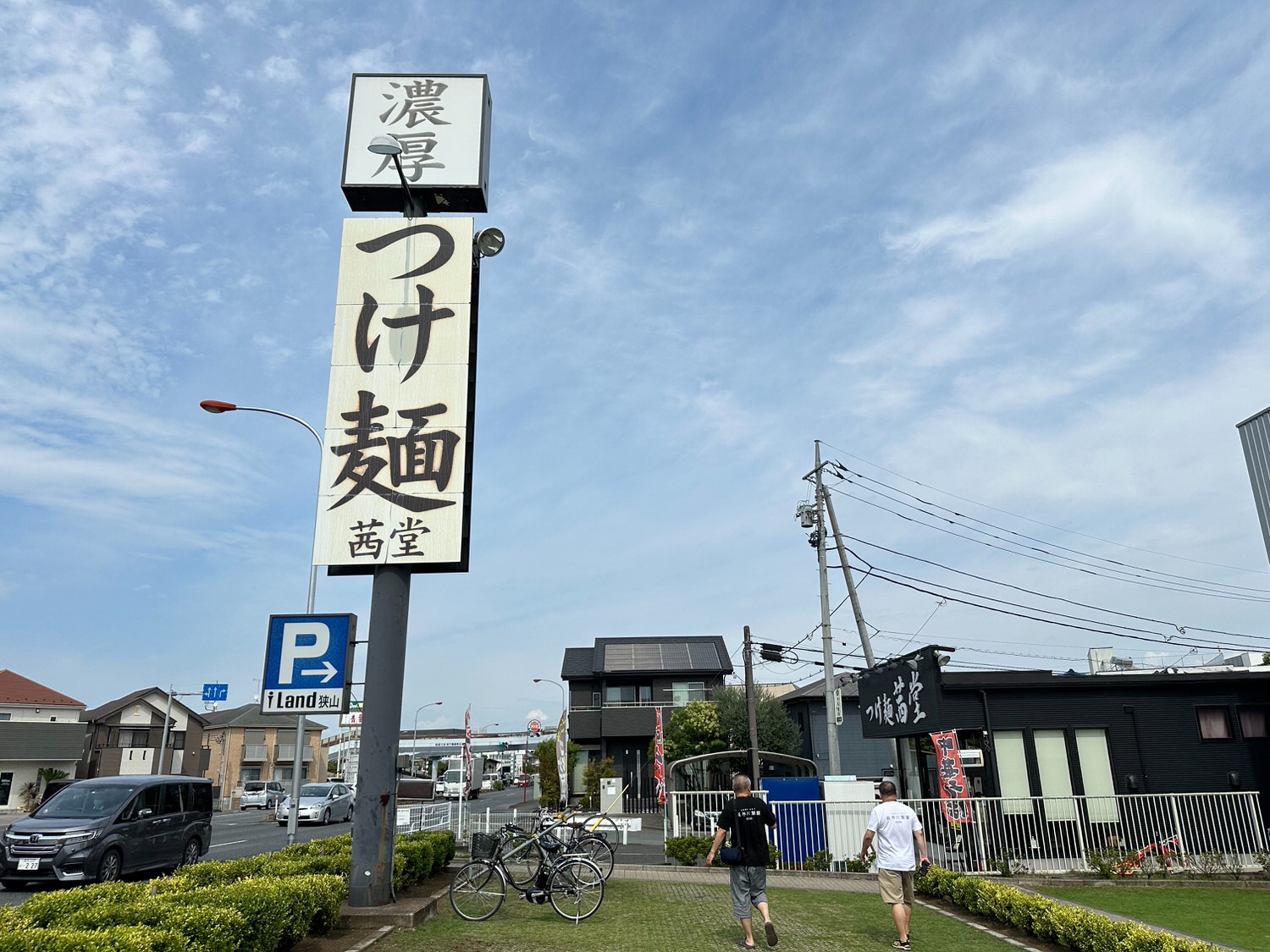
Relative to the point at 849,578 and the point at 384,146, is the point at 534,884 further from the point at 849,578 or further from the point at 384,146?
the point at 849,578

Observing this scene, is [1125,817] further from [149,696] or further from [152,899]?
[149,696]

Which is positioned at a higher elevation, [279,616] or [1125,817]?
[279,616]

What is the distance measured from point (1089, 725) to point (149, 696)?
183ft

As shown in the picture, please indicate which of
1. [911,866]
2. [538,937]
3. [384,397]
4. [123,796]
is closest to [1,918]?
[538,937]

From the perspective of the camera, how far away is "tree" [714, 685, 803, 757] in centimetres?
3850

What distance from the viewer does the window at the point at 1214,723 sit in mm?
21391

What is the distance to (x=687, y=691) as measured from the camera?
4644 centimetres

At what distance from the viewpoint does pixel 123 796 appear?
15.6m

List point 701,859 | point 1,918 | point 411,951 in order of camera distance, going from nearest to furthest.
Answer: point 1,918, point 411,951, point 701,859

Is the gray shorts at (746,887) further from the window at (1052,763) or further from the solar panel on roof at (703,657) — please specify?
the solar panel on roof at (703,657)

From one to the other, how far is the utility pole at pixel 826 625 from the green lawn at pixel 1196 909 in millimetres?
8976

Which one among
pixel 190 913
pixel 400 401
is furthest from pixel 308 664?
pixel 190 913

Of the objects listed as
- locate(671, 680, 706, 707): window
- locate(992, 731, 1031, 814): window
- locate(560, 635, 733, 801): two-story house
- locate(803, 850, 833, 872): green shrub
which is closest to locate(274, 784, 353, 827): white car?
locate(560, 635, 733, 801): two-story house

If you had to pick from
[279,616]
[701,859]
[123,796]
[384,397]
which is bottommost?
[701,859]
